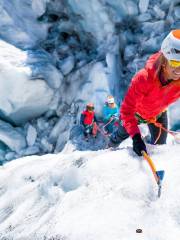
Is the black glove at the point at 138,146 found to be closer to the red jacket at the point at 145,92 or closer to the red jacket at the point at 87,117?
the red jacket at the point at 145,92

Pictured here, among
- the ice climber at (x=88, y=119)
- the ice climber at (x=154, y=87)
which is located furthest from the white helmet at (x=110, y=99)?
the ice climber at (x=154, y=87)

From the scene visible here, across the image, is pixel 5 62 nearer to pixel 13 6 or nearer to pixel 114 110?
pixel 13 6

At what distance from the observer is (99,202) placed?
2023mm

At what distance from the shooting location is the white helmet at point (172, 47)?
2367 millimetres

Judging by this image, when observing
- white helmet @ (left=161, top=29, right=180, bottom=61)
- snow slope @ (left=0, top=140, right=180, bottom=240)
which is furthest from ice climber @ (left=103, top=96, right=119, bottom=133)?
white helmet @ (left=161, top=29, right=180, bottom=61)

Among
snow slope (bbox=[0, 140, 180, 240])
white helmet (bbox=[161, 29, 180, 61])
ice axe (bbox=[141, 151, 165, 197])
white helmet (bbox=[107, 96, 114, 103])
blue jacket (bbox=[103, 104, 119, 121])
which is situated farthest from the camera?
blue jacket (bbox=[103, 104, 119, 121])

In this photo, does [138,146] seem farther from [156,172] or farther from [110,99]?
[110,99]

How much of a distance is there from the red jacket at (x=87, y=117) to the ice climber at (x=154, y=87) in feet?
12.2

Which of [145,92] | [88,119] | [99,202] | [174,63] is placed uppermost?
[174,63]

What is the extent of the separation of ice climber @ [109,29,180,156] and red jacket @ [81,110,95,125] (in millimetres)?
3704

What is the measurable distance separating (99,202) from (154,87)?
1.02 metres

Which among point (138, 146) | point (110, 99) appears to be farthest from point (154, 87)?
point (110, 99)

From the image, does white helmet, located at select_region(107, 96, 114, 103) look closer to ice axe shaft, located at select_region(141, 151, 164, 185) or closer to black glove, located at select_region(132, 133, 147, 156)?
black glove, located at select_region(132, 133, 147, 156)

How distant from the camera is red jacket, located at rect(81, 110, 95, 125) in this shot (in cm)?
678
